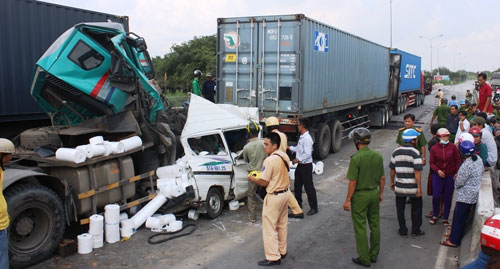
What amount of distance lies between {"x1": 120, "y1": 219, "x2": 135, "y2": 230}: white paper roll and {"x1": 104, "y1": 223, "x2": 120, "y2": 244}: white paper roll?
14 cm

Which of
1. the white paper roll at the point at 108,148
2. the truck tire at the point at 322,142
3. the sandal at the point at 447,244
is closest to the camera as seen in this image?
the sandal at the point at 447,244

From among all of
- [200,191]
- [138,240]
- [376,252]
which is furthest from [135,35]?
[376,252]

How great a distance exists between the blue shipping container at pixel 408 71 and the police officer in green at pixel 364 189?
18.3 meters

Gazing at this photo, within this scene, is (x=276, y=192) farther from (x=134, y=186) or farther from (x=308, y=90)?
(x=308, y=90)

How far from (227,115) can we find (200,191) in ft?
5.31

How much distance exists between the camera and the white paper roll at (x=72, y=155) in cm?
559

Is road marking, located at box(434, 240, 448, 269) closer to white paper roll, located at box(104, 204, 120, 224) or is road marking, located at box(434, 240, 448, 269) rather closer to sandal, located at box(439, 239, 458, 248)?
sandal, located at box(439, 239, 458, 248)

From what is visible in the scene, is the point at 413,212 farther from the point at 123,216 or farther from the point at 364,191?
the point at 123,216

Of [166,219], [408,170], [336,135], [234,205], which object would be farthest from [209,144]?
[336,135]

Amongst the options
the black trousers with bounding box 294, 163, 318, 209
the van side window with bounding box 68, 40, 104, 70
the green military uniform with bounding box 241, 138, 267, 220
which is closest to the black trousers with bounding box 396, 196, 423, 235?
the black trousers with bounding box 294, 163, 318, 209

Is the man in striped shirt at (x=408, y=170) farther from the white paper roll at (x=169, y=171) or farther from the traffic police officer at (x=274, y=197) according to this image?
the white paper roll at (x=169, y=171)

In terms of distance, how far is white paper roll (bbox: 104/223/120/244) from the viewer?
5.97 metres

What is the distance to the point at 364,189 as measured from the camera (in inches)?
204

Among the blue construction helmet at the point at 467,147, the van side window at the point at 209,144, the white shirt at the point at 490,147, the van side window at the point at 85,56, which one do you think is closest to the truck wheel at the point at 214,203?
the van side window at the point at 209,144
